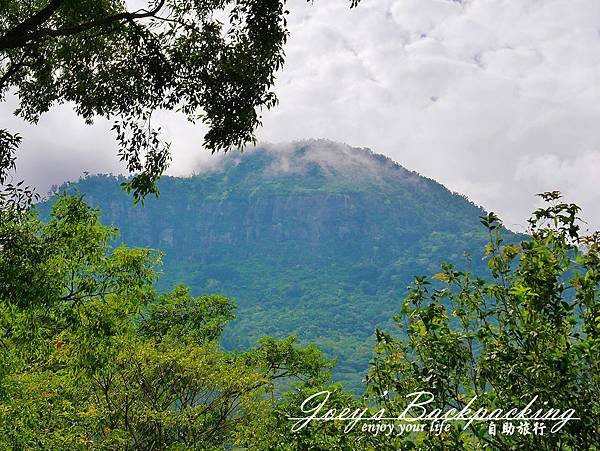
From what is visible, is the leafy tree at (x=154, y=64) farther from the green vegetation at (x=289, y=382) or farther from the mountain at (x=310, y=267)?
the mountain at (x=310, y=267)

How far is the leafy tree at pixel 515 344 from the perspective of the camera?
3.62 m

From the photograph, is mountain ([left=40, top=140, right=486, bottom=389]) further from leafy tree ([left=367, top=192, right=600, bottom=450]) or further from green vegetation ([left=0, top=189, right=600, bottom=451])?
leafy tree ([left=367, top=192, right=600, bottom=450])

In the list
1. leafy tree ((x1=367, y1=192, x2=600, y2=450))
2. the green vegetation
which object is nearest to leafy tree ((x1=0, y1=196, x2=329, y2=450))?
the green vegetation

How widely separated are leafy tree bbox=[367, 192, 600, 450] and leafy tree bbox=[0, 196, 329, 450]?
16.0 feet

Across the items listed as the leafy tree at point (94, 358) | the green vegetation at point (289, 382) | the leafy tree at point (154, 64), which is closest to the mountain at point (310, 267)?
the leafy tree at point (94, 358)

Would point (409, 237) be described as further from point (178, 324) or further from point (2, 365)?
point (2, 365)

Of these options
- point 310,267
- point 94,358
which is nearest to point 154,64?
point 94,358

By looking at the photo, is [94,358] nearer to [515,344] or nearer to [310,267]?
[515,344]

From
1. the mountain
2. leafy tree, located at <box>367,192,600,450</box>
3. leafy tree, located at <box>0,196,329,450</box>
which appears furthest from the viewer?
the mountain

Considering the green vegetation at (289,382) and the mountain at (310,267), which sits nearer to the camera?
the green vegetation at (289,382)

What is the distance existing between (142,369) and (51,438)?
569 centimetres

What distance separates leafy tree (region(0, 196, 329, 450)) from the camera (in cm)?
757

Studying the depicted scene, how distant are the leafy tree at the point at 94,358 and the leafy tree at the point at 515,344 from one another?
4.86 meters

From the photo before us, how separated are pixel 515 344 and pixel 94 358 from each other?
6.67 metres
